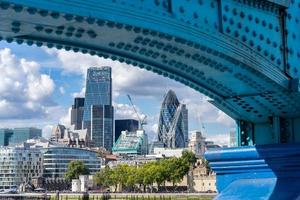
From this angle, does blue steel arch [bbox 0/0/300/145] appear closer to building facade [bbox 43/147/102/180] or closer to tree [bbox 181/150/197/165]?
tree [bbox 181/150/197/165]

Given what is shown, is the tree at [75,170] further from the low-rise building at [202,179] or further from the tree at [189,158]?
the tree at [189,158]

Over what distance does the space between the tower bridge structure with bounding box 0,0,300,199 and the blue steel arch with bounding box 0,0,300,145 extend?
18mm

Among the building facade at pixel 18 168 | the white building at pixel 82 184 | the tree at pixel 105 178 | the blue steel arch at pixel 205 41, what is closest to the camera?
the blue steel arch at pixel 205 41

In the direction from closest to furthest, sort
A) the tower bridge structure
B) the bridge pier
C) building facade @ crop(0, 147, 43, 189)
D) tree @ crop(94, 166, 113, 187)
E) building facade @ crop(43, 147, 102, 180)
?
1. the tower bridge structure
2. the bridge pier
3. tree @ crop(94, 166, 113, 187)
4. building facade @ crop(43, 147, 102, 180)
5. building facade @ crop(0, 147, 43, 189)

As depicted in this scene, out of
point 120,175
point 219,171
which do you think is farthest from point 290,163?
point 120,175

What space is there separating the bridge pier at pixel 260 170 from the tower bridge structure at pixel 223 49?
26 mm

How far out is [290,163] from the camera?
47.9 ft

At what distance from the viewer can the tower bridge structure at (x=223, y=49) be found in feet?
27.3

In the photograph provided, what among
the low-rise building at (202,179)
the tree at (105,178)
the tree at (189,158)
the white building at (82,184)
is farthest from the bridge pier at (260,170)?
the white building at (82,184)

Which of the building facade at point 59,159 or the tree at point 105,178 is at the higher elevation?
the building facade at point 59,159

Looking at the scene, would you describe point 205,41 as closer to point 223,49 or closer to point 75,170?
point 223,49

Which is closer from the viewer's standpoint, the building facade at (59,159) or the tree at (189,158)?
the tree at (189,158)

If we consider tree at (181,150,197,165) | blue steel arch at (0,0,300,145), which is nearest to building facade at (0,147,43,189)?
tree at (181,150,197,165)

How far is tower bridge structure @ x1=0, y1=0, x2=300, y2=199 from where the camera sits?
834cm
